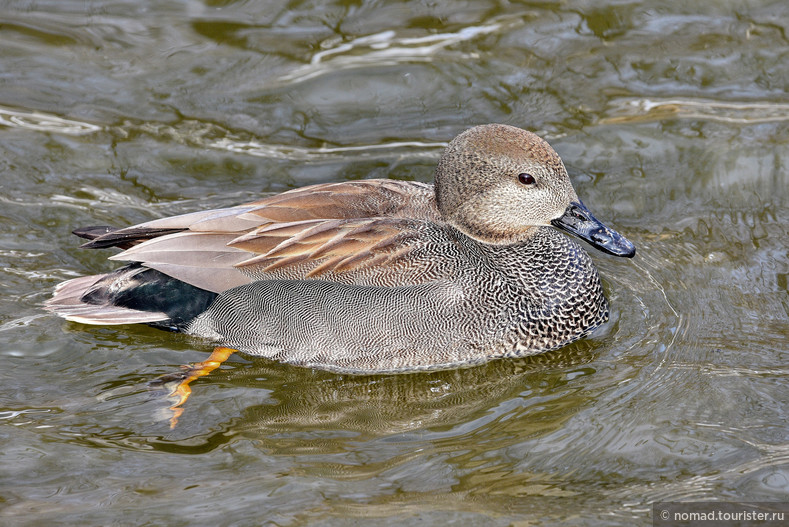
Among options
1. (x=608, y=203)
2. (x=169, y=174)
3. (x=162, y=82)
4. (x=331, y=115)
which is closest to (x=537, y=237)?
(x=608, y=203)

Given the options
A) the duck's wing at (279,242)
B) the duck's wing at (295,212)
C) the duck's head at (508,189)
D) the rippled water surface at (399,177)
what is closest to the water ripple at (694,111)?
the rippled water surface at (399,177)

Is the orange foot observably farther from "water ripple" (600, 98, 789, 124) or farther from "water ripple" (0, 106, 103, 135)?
"water ripple" (600, 98, 789, 124)

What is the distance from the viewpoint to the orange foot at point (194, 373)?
206 inches

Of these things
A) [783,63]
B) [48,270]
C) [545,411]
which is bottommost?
[545,411]

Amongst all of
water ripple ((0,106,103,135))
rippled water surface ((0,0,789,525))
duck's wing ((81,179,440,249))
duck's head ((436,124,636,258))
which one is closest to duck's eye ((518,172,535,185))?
duck's head ((436,124,636,258))

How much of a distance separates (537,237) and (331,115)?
2308 mm

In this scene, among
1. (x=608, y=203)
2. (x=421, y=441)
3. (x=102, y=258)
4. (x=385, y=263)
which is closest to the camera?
(x=421, y=441)

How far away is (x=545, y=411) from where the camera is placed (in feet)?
17.1

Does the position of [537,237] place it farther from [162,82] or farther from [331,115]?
[162,82]

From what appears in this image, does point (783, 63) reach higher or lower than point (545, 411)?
higher

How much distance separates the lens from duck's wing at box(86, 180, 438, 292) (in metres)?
5.45

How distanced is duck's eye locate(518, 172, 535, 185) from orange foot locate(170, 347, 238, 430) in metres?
2.00

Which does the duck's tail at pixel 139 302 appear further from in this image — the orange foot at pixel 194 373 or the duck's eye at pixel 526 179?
the duck's eye at pixel 526 179

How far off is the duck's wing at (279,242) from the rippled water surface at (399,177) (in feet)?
1.92
